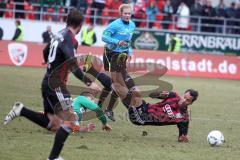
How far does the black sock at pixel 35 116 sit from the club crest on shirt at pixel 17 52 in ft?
63.8

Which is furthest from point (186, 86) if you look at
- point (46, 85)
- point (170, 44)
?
point (46, 85)

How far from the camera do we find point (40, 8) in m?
36.3

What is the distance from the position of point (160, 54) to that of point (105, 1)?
6.81 m

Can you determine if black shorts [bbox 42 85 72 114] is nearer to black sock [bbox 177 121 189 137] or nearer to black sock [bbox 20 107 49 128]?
black sock [bbox 20 107 49 128]

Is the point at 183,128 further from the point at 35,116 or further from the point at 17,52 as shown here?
the point at 17,52

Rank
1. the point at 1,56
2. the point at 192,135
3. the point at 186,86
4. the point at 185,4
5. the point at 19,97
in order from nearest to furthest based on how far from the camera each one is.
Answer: the point at 192,135 < the point at 19,97 < the point at 186,86 < the point at 1,56 < the point at 185,4

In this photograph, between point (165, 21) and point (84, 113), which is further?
point (165, 21)

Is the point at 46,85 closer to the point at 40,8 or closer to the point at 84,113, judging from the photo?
the point at 84,113

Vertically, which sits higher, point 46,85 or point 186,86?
point 46,85

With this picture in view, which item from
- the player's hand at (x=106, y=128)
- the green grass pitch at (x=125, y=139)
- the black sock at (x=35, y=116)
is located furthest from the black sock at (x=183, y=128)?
the black sock at (x=35, y=116)

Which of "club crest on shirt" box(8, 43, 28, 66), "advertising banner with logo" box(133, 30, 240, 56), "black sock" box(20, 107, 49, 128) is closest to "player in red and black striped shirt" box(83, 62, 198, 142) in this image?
"black sock" box(20, 107, 49, 128)

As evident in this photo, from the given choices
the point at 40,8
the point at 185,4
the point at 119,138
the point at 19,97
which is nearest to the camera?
the point at 119,138

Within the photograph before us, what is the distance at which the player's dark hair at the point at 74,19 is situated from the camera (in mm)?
10109

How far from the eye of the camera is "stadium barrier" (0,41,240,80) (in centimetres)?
3056
